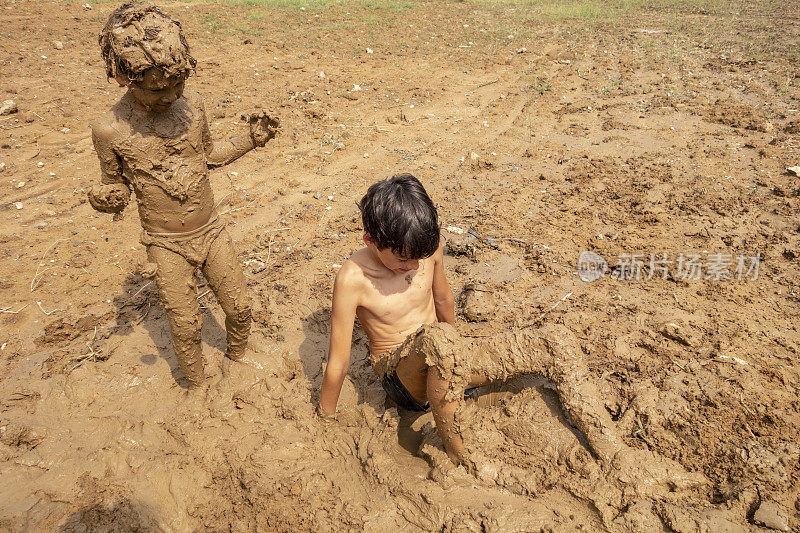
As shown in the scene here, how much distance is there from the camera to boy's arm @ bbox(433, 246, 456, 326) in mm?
2760

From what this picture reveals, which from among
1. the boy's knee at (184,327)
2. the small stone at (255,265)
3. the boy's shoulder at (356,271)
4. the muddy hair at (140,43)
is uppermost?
the muddy hair at (140,43)

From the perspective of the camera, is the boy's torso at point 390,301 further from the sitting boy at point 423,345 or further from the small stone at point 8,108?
the small stone at point 8,108

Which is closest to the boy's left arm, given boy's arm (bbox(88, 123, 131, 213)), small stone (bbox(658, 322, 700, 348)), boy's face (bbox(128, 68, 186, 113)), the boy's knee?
boy's face (bbox(128, 68, 186, 113))

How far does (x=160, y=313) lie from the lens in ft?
12.2

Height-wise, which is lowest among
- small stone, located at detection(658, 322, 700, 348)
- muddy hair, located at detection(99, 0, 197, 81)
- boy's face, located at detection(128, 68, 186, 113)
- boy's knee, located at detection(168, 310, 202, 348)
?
small stone, located at detection(658, 322, 700, 348)

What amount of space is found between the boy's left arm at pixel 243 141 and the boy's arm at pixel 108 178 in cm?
48

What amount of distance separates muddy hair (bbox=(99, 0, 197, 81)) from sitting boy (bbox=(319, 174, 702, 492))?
108 centimetres

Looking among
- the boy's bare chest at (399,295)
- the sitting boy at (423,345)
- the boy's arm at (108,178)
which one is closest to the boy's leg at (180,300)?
the boy's arm at (108,178)

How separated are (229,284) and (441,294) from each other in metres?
1.29

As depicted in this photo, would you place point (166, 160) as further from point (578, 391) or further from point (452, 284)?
point (578, 391)

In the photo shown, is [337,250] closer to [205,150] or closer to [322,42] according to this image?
[205,150]

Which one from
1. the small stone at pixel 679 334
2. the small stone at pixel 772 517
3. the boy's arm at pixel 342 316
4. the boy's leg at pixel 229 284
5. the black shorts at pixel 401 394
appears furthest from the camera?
the small stone at pixel 679 334

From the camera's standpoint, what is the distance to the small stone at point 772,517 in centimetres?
201

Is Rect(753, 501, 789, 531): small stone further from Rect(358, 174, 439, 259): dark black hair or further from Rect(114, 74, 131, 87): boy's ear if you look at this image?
Rect(114, 74, 131, 87): boy's ear
